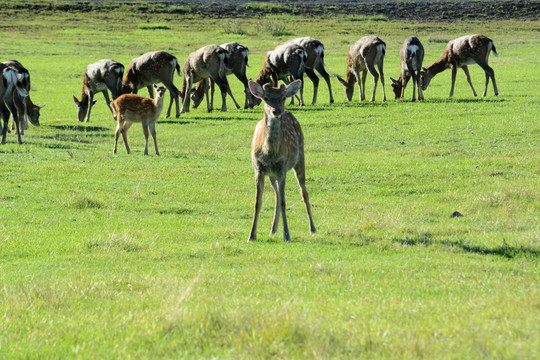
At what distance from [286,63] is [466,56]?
23.2ft

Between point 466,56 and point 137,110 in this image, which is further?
point 466,56

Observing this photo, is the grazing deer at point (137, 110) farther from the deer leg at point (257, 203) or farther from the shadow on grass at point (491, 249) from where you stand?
the shadow on grass at point (491, 249)

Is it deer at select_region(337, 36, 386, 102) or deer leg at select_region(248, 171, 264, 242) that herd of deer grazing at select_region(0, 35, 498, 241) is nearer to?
deer at select_region(337, 36, 386, 102)

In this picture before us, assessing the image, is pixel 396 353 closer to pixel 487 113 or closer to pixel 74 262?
pixel 74 262

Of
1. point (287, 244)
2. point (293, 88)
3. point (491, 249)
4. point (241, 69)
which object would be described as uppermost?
point (293, 88)

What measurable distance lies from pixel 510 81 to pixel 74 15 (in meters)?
66.8

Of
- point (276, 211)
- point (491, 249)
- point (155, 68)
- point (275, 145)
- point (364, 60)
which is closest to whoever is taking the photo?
point (491, 249)

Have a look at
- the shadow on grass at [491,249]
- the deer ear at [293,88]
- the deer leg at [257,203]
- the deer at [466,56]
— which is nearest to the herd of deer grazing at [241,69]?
the deer at [466,56]

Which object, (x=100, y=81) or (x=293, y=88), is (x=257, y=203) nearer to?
(x=293, y=88)

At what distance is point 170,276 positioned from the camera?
24.1 ft

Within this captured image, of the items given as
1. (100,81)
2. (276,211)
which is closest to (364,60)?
(100,81)

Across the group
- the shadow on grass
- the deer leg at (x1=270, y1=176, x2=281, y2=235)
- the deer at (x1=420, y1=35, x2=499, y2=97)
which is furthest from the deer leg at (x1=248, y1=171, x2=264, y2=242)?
the deer at (x1=420, y1=35, x2=499, y2=97)

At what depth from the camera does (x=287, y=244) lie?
923 cm

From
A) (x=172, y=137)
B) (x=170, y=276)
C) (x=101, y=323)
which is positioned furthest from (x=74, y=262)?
(x=172, y=137)
